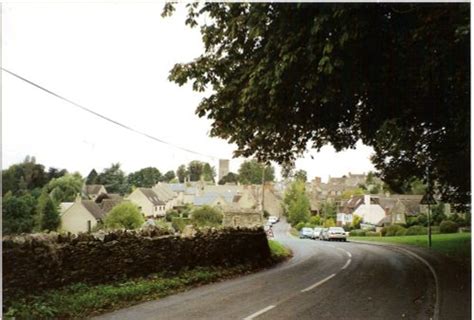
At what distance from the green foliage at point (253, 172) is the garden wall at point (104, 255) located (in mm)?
2225

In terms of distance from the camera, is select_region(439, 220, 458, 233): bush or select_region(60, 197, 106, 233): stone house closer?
select_region(60, 197, 106, 233): stone house

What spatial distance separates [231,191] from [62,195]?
33.1ft

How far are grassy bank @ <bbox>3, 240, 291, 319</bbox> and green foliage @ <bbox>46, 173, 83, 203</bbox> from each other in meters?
2.19

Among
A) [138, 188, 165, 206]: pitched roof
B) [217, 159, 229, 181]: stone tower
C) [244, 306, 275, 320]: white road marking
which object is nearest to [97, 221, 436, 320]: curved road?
[244, 306, 275, 320]: white road marking

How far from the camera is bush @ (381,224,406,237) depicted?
138 feet

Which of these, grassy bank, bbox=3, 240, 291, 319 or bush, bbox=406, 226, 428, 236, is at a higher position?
bush, bbox=406, 226, 428, 236

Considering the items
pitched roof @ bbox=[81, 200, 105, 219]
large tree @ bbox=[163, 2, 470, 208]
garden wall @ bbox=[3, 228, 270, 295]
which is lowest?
garden wall @ bbox=[3, 228, 270, 295]

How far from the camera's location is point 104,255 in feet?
39.5

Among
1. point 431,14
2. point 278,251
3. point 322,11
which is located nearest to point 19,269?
point 322,11

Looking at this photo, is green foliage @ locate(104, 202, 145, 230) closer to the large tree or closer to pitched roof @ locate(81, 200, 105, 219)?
pitched roof @ locate(81, 200, 105, 219)

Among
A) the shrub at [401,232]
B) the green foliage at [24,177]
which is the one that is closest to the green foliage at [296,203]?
the green foliage at [24,177]

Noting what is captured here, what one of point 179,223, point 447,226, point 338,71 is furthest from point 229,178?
point 447,226

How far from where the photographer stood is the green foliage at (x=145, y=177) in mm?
10375

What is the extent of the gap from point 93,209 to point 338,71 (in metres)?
5.82
